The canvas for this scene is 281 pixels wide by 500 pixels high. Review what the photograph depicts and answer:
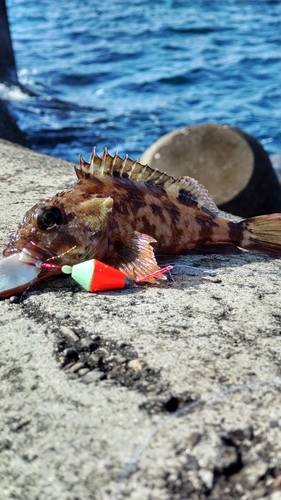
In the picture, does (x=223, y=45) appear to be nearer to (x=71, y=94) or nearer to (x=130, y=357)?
(x=71, y=94)

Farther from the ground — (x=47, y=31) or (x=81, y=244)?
(x=81, y=244)

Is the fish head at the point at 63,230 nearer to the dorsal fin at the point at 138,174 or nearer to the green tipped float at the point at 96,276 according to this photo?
the green tipped float at the point at 96,276

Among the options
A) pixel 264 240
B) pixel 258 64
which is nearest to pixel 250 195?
pixel 264 240

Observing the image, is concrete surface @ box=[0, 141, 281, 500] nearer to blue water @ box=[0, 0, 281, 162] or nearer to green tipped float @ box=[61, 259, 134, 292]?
green tipped float @ box=[61, 259, 134, 292]

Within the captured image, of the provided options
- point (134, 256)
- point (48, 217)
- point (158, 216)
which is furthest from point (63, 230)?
point (158, 216)

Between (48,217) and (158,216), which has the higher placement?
(48,217)

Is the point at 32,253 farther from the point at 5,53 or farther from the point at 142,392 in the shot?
the point at 5,53
